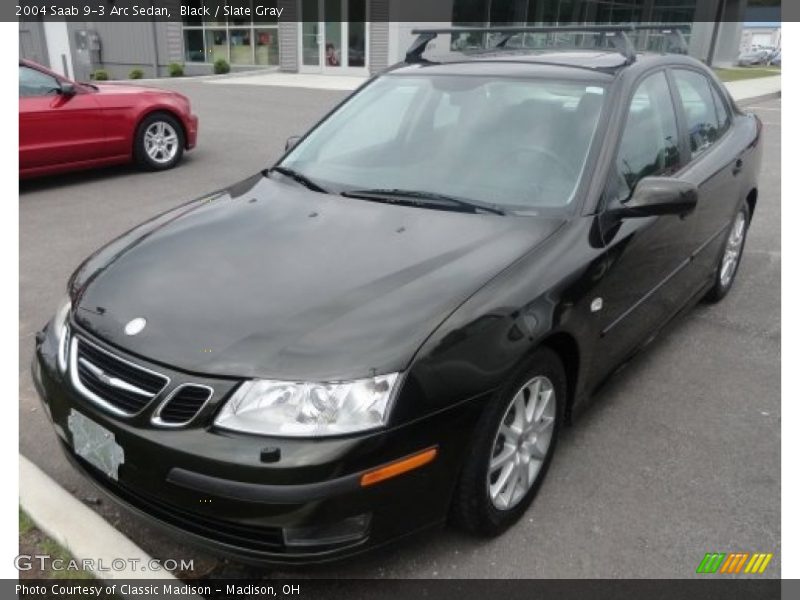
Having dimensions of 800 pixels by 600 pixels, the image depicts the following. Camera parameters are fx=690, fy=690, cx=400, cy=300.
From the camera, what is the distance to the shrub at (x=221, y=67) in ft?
74.2

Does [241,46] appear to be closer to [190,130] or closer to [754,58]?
[190,130]

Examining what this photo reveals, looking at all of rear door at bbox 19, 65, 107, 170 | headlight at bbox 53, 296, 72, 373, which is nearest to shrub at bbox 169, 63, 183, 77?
rear door at bbox 19, 65, 107, 170

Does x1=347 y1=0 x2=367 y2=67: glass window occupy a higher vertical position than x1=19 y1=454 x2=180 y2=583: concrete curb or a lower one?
higher

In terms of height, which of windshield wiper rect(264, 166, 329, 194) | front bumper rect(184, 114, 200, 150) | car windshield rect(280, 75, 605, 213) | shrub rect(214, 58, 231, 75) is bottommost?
shrub rect(214, 58, 231, 75)

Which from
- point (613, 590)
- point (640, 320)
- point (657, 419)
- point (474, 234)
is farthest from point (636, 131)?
point (613, 590)

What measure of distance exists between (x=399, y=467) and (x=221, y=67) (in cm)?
2292

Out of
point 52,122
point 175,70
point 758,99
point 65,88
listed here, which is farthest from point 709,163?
point 175,70

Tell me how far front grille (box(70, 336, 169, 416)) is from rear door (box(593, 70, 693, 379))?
174cm

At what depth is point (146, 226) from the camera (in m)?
3.12

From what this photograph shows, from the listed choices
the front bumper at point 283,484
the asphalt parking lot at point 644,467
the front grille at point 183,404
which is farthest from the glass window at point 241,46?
the front grille at point 183,404

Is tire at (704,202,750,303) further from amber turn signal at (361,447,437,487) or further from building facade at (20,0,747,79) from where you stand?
building facade at (20,0,747,79)

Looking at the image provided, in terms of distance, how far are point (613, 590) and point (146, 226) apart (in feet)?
7.93

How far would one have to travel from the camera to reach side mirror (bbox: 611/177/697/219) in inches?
113
